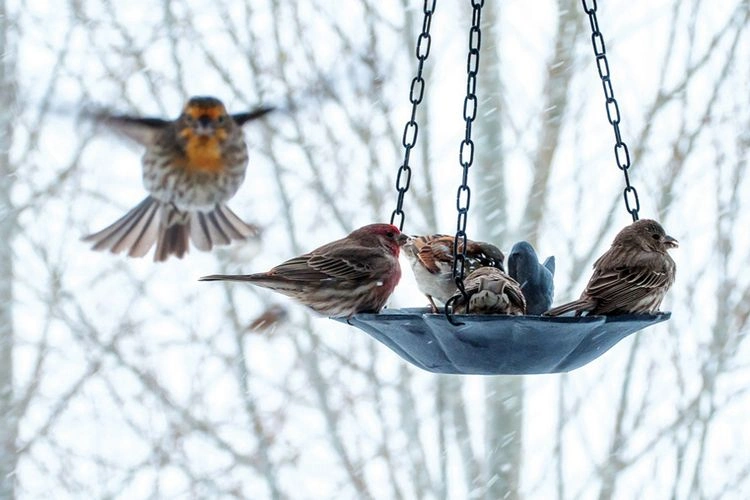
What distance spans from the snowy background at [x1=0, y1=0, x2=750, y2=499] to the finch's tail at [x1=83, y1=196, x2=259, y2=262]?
2316 mm

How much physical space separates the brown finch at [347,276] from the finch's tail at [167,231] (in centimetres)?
53

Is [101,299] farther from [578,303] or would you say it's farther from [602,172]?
[578,303]

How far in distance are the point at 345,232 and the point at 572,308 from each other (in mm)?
3746

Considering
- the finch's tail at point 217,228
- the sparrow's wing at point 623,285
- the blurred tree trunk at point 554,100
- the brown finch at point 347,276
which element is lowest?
the sparrow's wing at point 623,285

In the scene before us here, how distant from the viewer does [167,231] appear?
16.5 ft

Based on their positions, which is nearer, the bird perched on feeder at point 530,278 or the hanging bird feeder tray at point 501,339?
the hanging bird feeder tray at point 501,339

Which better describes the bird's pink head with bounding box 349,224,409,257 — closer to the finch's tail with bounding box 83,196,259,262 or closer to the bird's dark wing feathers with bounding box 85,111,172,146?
the finch's tail with bounding box 83,196,259,262

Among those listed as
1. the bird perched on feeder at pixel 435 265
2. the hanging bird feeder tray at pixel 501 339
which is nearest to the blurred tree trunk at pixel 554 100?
the bird perched on feeder at pixel 435 265

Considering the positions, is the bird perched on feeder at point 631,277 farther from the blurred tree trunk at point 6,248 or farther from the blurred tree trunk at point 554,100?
the blurred tree trunk at point 6,248

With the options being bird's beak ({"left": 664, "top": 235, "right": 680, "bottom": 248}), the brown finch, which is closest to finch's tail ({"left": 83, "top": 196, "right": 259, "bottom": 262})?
the brown finch

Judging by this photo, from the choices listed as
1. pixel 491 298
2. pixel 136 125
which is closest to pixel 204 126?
pixel 136 125

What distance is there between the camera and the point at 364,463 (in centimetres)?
761

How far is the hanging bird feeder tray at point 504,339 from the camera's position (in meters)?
3.24

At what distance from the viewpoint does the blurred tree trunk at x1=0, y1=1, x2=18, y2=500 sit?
7316mm
